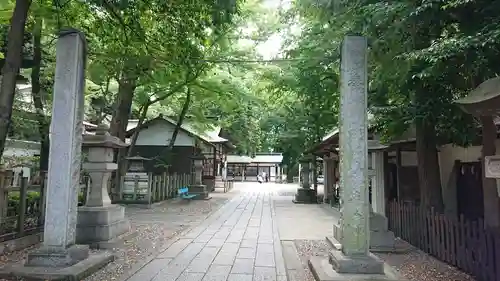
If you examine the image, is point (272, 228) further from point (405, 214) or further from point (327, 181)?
point (327, 181)

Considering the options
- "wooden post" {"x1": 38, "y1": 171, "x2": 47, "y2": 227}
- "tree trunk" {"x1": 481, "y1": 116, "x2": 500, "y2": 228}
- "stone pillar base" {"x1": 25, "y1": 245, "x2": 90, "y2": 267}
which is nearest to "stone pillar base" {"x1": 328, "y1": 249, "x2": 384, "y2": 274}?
"tree trunk" {"x1": 481, "y1": 116, "x2": 500, "y2": 228}

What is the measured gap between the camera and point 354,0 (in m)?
7.40

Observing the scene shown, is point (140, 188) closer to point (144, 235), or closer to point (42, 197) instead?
point (144, 235)

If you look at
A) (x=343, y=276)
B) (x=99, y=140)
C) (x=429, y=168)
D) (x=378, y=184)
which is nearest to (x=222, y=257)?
(x=343, y=276)

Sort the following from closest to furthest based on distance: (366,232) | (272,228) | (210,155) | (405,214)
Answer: (366,232)
(405,214)
(272,228)
(210,155)

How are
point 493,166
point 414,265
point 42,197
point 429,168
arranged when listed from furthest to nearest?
point 429,168, point 42,197, point 414,265, point 493,166

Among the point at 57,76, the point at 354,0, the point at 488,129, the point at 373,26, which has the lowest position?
the point at 488,129

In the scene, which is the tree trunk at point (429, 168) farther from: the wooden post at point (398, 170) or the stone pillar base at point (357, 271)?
the stone pillar base at point (357, 271)

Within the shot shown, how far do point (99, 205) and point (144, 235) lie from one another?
1.80 meters

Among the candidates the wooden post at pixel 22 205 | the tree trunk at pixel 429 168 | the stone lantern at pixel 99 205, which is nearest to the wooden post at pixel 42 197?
the wooden post at pixel 22 205

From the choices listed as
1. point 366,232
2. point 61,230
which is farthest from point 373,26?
point 61,230

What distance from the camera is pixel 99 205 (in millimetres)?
8250

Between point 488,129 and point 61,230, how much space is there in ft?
22.9

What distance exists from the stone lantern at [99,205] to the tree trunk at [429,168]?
6.99 metres
